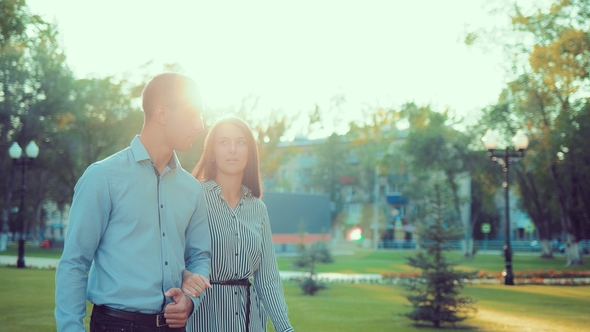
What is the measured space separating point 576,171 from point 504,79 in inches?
228

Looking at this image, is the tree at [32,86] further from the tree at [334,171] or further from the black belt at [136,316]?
the tree at [334,171]

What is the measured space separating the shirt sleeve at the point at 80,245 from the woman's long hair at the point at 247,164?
1169 mm

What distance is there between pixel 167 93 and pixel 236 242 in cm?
106

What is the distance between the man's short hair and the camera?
302 centimetres

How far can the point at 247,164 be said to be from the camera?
4035 mm

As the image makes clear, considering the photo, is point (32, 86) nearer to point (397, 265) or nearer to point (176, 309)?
point (397, 265)

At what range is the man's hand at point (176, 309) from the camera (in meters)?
2.85

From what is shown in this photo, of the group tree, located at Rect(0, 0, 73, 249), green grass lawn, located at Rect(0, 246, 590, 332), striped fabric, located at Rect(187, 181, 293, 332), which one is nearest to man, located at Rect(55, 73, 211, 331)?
striped fabric, located at Rect(187, 181, 293, 332)

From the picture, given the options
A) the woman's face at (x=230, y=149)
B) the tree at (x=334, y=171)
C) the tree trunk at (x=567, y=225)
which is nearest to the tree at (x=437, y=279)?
the woman's face at (x=230, y=149)

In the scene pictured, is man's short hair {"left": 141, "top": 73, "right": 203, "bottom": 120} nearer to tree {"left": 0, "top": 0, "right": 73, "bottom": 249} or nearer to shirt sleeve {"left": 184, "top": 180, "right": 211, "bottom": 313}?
shirt sleeve {"left": 184, "top": 180, "right": 211, "bottom": 313}

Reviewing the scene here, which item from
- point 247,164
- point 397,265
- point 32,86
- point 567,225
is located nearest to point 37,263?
point 32,86

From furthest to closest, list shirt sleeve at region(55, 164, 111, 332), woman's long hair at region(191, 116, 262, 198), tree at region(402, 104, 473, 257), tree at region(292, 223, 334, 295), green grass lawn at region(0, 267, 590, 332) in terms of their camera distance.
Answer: tree at region(402, 104, 473, 257) → tree at region(292, 223, 334, 295) → green grass lawn at region(0, 267, 590, 332) → woman's long hair at region(191, 116, 262, 198) → shirt sleeve at region(55, 164, 111, 332)

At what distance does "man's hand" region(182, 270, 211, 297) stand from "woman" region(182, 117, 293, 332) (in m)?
0.64

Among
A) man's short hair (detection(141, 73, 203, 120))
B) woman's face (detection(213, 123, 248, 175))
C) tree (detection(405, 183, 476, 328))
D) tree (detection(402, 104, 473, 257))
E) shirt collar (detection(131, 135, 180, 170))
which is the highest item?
tree (detection(402, 104, 473, 257))
